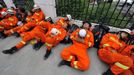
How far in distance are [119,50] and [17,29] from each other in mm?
2674

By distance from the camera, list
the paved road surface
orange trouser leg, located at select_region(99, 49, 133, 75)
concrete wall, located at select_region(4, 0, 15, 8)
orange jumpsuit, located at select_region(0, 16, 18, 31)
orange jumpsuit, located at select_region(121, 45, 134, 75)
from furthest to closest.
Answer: concrete wall, located at select_region(4, 0, 15, 8)
orange jumpsuit, located at select_region(0, 16, 18, 31)
the paved road surface
orange jumpsuit, located at select_region(121, 45, 134, 75)
orange trouser leg, located at select_region(99, 49, 133, 75)

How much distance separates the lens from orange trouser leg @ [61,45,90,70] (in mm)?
2223

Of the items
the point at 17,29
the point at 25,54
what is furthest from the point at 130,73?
the point at 17,29

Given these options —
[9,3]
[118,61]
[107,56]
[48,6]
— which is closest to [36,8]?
[48,6]

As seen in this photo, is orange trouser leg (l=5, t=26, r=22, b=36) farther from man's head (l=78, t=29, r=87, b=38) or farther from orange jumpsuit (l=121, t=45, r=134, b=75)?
orange jumpsuit (l=121, t=45, r=134, b=75)

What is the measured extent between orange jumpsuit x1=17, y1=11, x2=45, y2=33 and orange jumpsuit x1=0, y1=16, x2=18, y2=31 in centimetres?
40

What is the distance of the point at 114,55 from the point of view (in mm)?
2080

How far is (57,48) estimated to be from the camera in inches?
112

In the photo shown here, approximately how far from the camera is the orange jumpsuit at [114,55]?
1.97m


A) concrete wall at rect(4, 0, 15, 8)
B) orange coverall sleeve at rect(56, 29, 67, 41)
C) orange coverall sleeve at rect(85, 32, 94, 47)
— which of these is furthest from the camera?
concrete wall at rect(4, 0, 15, 8)

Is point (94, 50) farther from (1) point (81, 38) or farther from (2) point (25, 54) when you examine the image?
(2) point (25, 54)

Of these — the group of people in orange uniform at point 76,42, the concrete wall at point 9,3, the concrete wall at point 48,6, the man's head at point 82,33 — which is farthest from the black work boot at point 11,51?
the concrete wall at point 9,3

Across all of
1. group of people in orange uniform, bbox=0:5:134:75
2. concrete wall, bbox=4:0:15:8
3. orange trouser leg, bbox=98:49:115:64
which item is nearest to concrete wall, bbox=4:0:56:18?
group of people in orange uniform, bbox=0:5:134:75

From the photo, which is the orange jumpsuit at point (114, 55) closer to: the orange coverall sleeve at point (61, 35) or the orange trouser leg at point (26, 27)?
the orange coverall sleeve at point (61, 35)
